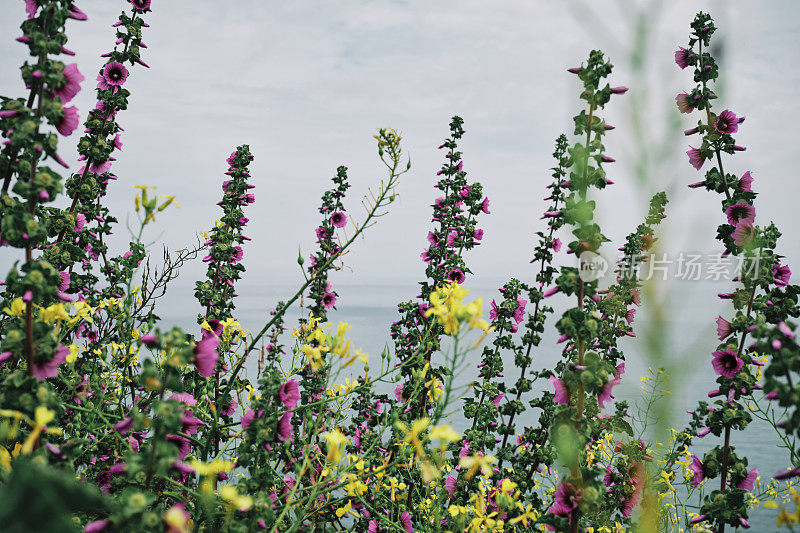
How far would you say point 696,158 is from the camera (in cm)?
248

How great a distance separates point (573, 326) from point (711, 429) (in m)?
1.26

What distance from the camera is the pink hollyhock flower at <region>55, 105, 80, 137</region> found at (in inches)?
58.1

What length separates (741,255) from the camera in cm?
232

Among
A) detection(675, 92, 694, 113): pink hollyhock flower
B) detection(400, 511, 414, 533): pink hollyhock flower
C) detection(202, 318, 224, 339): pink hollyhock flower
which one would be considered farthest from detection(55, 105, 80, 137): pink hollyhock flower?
detection(675, 92, 694, 113): pink hollyhock flower

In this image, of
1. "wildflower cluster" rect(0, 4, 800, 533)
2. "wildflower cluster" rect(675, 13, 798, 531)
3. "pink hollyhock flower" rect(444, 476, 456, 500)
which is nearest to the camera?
"wildflower cluster" rect(0, 4, 800, 533)

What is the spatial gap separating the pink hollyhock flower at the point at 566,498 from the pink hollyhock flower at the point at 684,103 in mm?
1909

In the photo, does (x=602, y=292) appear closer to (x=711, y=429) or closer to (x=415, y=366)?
(x=711, y=429)

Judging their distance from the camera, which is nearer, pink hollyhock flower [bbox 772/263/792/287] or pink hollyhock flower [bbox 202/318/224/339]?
pink hollyhock flower [bbox 772/263/792/287]

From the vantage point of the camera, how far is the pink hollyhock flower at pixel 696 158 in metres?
2.46

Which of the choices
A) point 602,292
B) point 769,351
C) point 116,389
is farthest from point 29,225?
point 602,292

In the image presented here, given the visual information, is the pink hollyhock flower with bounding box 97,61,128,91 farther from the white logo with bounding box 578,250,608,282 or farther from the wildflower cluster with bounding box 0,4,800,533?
the white logo with bounding box 578,250,608,282

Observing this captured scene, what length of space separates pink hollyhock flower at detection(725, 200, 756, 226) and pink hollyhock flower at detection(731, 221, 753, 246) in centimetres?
2

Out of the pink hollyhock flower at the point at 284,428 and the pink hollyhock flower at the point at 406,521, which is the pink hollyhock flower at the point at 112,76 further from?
the pink hollyhock flower at the point at 406,521

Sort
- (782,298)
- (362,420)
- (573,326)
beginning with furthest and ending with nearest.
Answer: (362,420), (782,298), (573,326)
